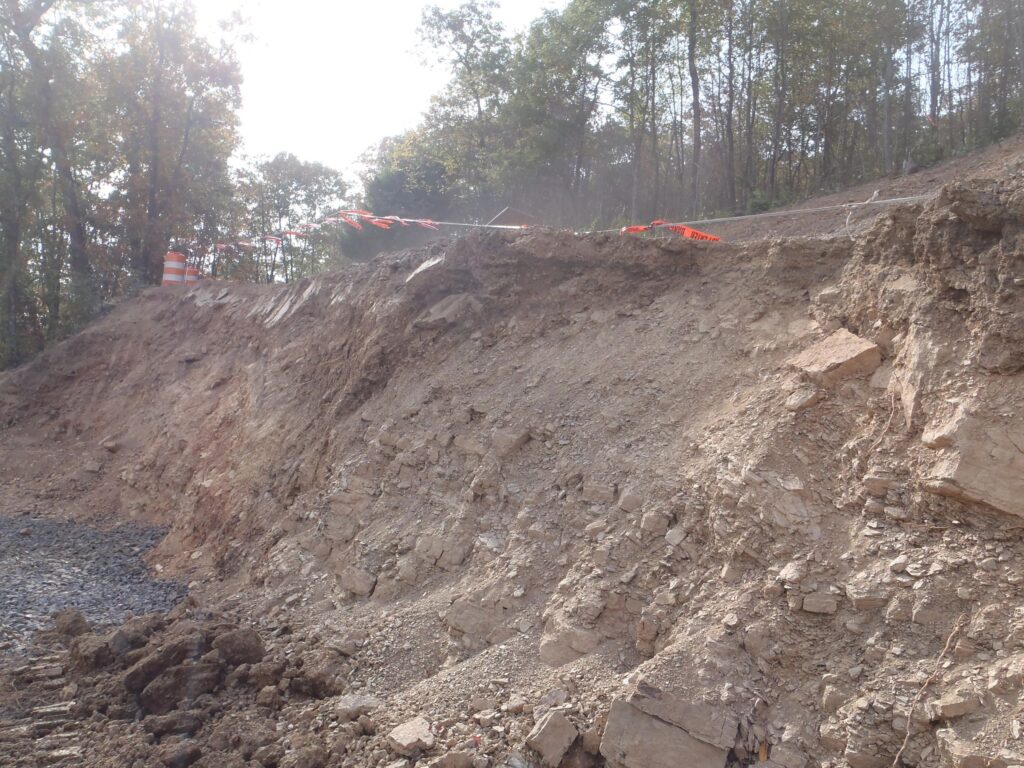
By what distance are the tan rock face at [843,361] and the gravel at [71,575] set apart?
6.16 metres

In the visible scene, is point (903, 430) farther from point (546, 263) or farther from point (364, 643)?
point (546, 263)

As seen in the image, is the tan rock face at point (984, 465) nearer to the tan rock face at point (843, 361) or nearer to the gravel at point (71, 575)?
the tan rock face at point (843, 361)

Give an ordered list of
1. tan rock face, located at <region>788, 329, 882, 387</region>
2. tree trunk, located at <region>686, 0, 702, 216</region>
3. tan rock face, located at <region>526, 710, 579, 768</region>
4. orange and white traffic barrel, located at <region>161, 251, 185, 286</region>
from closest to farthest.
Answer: tan rock face, located at <region>526, 710, 579, 768</region>, tan rock face, located at <region>788, 329, 882, 387</region>, tree trunk, located at <region>686, 0, 702, 216</region>, orange and white traffic barrel, located at <region>161, 251, 185, 286</region>

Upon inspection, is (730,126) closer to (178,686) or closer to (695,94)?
(695,94)

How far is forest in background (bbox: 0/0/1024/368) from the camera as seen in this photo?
15609mm

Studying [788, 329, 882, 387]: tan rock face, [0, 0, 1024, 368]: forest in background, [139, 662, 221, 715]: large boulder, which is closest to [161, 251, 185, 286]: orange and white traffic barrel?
[0, 0, 1024, 368]: forest in background

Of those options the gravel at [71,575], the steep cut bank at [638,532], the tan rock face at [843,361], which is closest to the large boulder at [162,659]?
the steep cut bank at [638,532]

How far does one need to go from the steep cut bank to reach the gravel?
540 mm

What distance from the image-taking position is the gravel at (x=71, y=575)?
7.44m

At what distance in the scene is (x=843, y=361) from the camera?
17.2ft

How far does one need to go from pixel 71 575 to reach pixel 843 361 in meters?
8.10

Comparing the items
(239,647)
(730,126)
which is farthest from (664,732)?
(730,126)

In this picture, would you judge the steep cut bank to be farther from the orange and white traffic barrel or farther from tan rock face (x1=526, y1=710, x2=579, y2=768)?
the orange and white traffic barrel

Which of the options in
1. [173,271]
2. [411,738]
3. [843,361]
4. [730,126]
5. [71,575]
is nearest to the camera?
[411,738]
